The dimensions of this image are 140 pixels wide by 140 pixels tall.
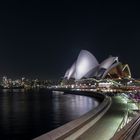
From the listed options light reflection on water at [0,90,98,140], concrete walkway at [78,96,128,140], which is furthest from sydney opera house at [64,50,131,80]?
concrete walkway at [78,96,128,140]

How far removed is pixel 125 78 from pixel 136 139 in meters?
127

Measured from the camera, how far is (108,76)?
132750mm

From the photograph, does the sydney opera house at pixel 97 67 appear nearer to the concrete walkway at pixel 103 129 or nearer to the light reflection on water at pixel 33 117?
the light reflection on water at pixel 33 117

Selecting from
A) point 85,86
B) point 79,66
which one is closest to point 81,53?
point 79,66

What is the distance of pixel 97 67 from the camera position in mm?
127938

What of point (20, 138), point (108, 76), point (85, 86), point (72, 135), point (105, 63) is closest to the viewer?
point (72, 135)

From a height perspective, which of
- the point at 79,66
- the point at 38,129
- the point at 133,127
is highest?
the point at 79,66

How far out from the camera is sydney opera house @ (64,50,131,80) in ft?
405

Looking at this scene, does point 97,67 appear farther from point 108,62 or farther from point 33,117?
point 33,117

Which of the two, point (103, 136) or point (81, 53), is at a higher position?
point (81, 53)

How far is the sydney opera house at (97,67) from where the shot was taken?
123 meters

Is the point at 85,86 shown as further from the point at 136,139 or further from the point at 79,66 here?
the point at 136,139

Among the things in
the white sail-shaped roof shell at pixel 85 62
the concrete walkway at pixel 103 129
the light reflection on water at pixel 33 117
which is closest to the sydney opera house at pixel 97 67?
the white sail-shaped roof shell at pixel 85 62

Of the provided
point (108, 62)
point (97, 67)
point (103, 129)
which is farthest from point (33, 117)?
point (97, 67)
